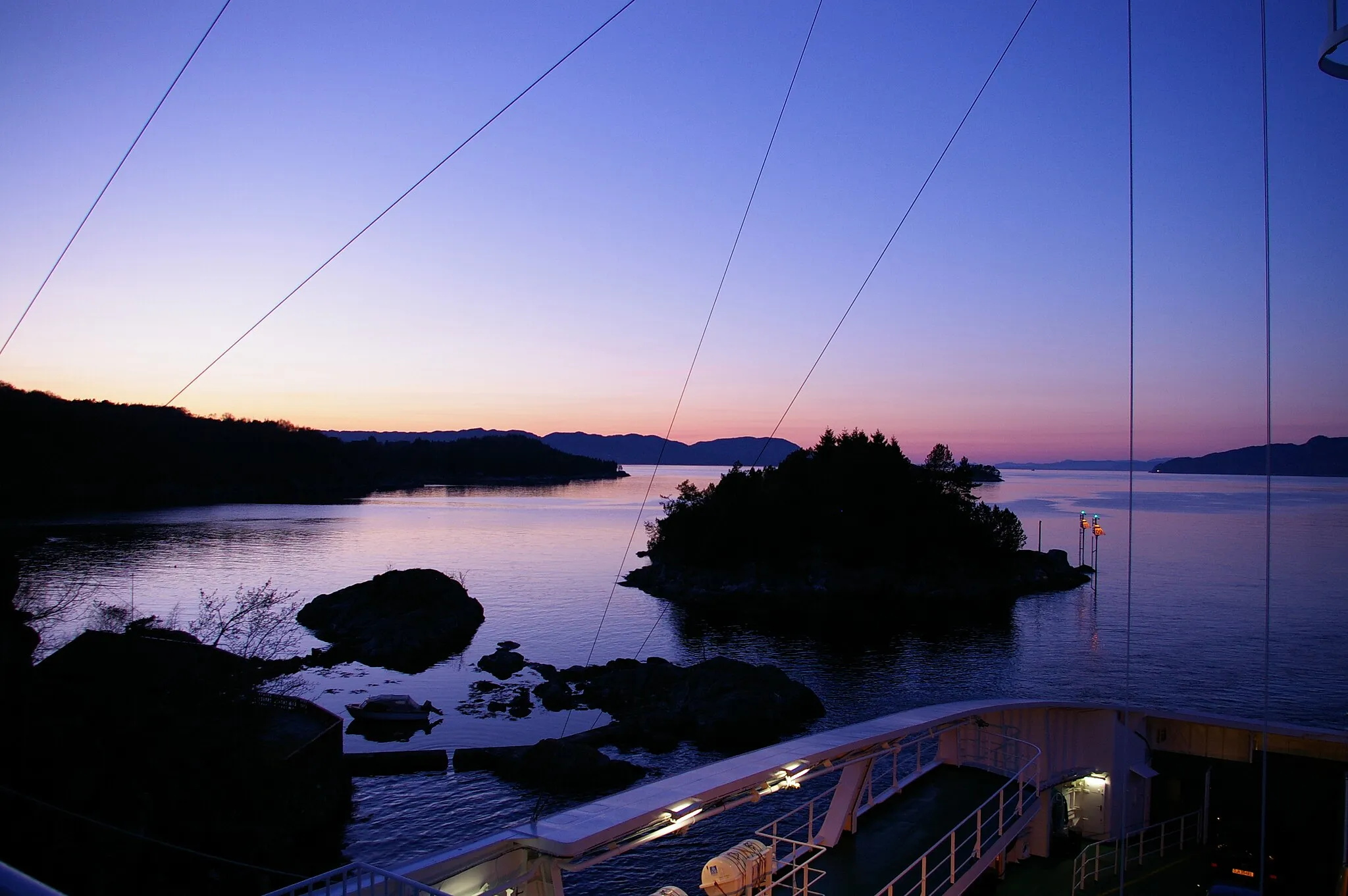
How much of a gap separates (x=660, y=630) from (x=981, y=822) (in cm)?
3587

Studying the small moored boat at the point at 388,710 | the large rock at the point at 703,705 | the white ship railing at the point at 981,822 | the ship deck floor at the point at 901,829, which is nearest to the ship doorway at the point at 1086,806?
the white ship railing at the point at 981,822

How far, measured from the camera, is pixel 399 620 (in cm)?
3828

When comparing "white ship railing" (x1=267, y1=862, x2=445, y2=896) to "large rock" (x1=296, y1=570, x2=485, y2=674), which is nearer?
"white ship railing" (x1=267, y1=862, x2=445, y2=896)

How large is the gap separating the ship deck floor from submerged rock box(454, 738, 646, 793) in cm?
1187

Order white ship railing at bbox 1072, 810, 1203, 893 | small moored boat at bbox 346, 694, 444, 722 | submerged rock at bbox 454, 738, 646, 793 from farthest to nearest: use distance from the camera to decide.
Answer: small moored boat at bbox 346, 694, 444, 722
submerged rock at bbox 454, 738, 646, 793
white ship railing at bbox 1072, 810, 1203, 893

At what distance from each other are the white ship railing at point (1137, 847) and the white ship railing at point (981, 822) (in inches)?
43.8

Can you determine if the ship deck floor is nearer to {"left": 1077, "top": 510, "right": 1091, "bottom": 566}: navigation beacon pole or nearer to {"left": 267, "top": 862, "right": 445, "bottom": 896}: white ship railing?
{"left": 267, "top": 862, "right": 445, "bottom": 896}: white ship railing

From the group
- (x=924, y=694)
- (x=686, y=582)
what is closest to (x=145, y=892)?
(x=924, y=694)

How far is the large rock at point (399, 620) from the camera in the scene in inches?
1409

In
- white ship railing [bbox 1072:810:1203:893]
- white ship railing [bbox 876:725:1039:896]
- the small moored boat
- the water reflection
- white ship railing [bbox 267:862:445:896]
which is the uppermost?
white ship railing [bbox 267:862:445:896]

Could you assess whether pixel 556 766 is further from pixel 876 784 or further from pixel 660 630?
pixel 660 630

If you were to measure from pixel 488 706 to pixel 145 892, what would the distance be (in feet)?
53.5

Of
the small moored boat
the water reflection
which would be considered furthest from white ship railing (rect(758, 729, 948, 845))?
the small moored boat

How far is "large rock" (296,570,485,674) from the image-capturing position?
35.8m
